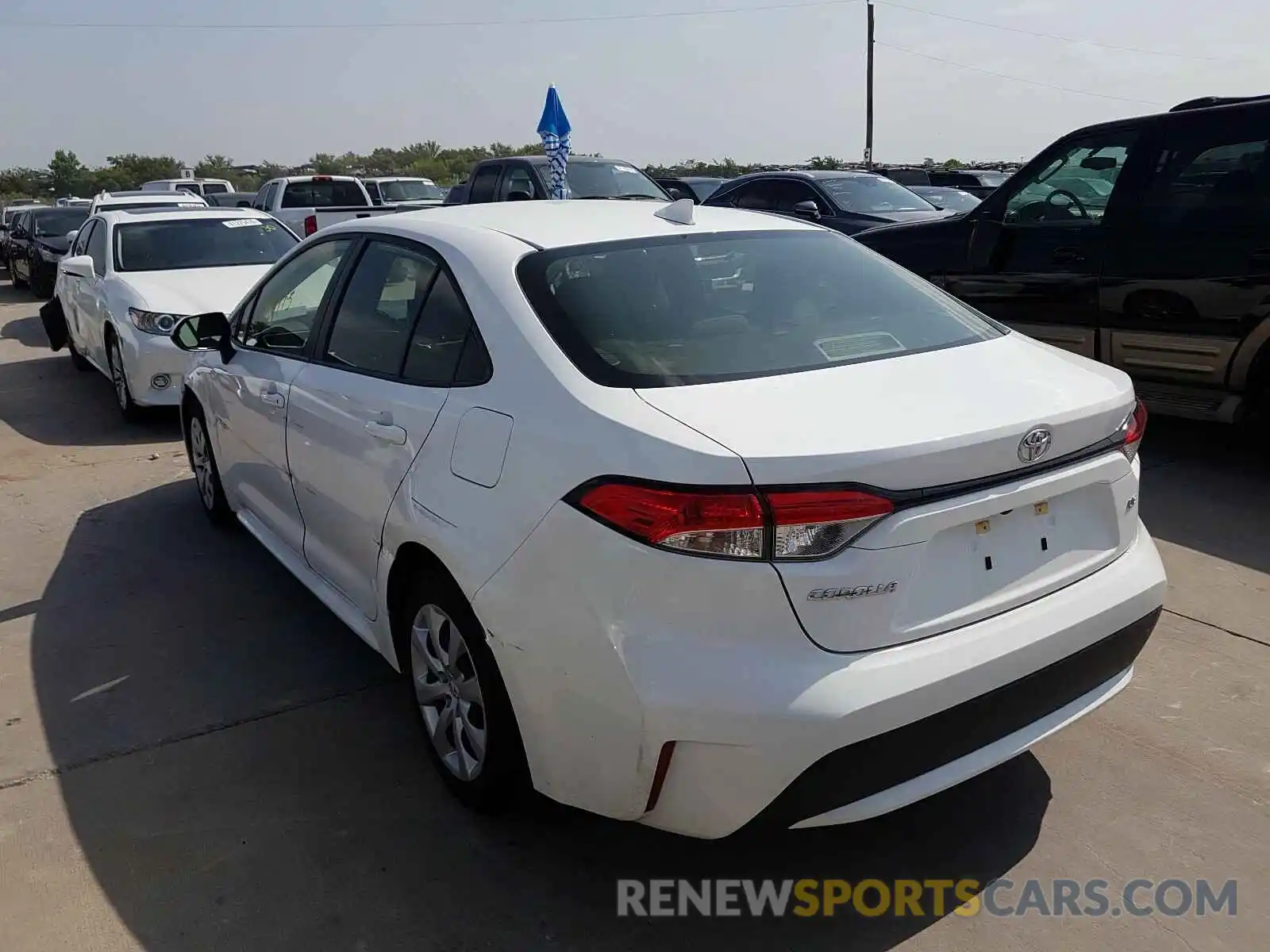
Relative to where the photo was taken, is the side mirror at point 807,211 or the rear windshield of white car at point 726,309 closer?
the rear windshield of white car at point 726,309

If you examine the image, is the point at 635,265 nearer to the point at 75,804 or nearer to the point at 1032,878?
the point at 1032,878

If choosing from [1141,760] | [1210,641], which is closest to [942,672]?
[1141,760]

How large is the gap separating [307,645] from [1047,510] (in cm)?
290

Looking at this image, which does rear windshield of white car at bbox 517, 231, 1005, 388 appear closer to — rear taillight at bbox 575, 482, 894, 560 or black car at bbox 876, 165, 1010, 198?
rear taillight at bbox 575, 482, 894, 560

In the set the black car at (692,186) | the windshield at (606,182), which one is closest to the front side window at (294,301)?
the windshield at (606,182)

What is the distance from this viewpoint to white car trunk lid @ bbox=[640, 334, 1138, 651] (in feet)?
7.40

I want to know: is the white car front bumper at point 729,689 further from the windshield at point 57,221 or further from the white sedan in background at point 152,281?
the windshield at point 57,221

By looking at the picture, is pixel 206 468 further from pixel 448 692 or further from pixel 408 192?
pixel 408 192

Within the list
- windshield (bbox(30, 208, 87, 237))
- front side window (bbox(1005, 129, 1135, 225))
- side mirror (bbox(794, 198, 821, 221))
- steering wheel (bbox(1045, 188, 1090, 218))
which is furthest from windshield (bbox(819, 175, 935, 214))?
windshield (bbox(30, 208, 87, 237))

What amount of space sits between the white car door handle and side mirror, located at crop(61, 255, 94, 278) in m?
7.09

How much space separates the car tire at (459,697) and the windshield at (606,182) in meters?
10.6

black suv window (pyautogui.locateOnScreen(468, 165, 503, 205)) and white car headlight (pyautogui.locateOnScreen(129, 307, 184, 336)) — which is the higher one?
black suv window (pyautogui.locateOnScreen(468, 165, 503, 205))

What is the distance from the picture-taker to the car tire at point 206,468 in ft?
17.7

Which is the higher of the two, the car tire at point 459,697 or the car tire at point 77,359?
the car tire at point 459,697
